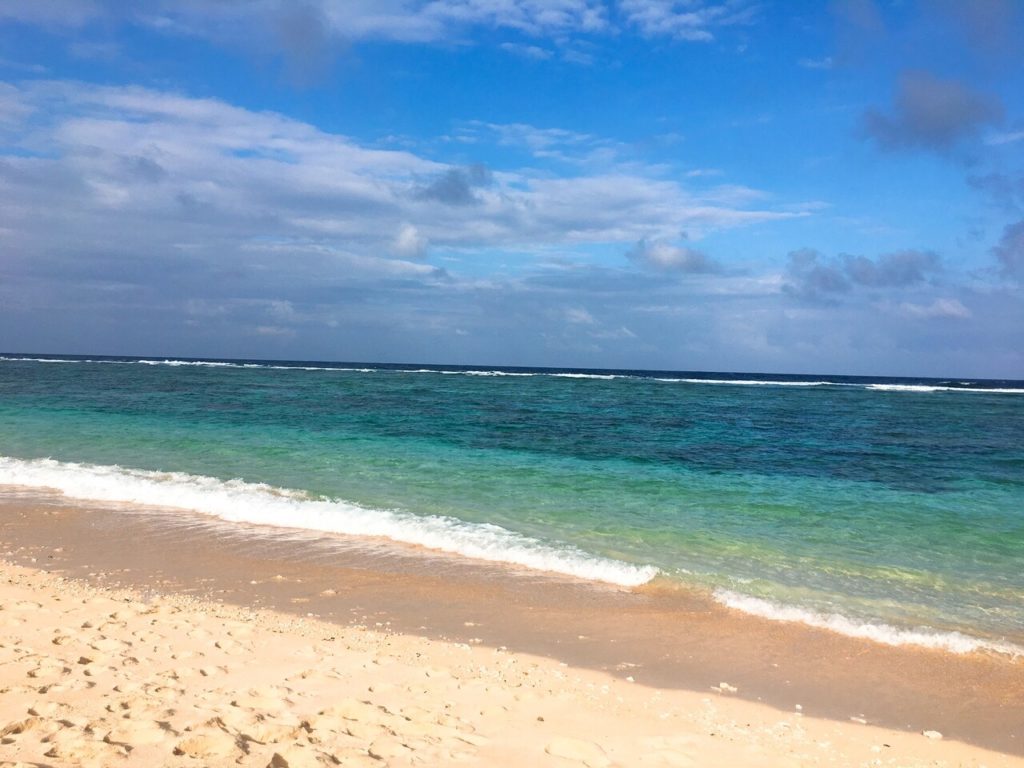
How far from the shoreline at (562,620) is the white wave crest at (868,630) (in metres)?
0.17

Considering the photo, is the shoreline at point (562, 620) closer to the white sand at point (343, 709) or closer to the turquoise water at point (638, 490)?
the white sand at point (343, 709)

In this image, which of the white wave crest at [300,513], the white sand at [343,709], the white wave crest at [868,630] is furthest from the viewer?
the white wave crest at [300,513]

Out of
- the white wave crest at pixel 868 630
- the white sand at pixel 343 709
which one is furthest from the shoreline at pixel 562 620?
the white sand at pixel 343 709

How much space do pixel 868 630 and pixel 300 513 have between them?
342 inches

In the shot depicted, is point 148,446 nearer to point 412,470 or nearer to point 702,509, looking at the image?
point 412,470

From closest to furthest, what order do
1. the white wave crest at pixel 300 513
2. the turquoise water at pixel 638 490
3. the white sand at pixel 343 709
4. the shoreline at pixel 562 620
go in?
the white sand at pixel 343 709
the shoreline at pixel 562 620
the turquoise water at pixel 638 490
the white wave crest at pixel 300 513

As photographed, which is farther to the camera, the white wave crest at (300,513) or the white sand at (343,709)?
the white wave crest at (300,513)

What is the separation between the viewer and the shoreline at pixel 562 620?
5781 mm

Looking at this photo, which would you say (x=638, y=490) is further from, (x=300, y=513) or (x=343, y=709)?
(x=343, y=709)

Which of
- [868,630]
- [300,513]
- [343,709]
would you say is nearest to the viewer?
[343,709]

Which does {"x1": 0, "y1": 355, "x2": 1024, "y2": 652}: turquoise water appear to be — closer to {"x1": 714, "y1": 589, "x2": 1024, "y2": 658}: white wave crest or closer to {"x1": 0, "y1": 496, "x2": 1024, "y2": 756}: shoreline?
{"x1": 714, "y1": 589, "x2": 1024, "y2": 658}: white wave crest

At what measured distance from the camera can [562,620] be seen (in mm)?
7324

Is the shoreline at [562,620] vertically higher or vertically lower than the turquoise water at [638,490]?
lower

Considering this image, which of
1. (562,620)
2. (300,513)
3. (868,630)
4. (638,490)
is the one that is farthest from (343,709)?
(638,490)
